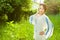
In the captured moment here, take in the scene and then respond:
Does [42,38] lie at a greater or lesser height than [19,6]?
lesser

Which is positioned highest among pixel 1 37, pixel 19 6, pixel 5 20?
pixel 19 6

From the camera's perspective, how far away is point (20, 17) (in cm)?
189

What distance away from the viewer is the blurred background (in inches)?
71.9

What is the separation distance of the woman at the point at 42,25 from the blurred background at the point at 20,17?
0.11 feet

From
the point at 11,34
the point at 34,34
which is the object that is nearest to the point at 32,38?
the point at 34,34

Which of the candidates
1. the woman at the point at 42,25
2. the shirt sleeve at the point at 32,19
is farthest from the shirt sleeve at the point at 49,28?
the shirt sleeve at the point at 32,19

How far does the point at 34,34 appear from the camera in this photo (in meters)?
1.84

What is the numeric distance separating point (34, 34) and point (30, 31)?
0.04m

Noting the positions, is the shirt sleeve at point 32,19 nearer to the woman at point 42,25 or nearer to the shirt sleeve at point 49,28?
the woman at point 42,25

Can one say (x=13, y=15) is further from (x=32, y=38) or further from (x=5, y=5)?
(x=32, y=38)

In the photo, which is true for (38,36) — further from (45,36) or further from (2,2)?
(2,2)

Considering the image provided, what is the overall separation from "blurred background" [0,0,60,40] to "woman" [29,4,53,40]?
34 millimetres

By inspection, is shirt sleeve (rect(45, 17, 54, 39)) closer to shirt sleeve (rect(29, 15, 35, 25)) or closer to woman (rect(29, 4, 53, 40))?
woman (rect(29, 4, 53, 40))

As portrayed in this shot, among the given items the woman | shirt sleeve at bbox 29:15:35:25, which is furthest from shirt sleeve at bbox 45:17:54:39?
shirt sleeve at bbox 29:15:35:25
